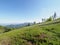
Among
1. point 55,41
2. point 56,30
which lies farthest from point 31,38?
point 56,30

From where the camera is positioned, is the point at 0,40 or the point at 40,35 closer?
the point at 0,40

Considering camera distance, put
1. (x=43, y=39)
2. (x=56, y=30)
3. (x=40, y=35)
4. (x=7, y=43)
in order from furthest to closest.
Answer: (x=56, y=30) < (x=40, y=35) < (x=43, y=39) < (x=7, y=43)

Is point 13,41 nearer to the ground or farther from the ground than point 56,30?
nearer to the ground

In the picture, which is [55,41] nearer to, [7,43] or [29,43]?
[29,43]

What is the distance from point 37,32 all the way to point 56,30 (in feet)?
21.6

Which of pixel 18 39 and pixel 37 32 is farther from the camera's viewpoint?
pixel 37 32

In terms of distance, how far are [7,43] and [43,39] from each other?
369 inches

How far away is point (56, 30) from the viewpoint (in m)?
37.6

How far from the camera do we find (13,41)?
30578 millimetres

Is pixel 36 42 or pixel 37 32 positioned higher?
pixel 37 32

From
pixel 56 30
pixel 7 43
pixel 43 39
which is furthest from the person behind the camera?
pixel 56 30

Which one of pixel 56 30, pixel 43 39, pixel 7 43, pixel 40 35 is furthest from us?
pixel 56 30

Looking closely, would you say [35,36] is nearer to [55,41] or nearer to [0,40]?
[55,41]

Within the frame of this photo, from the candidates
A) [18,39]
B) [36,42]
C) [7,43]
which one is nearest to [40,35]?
[36,42]
